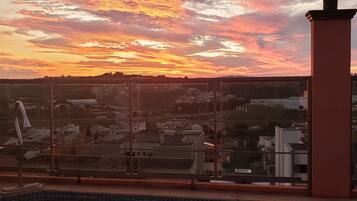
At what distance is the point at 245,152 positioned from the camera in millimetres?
5211

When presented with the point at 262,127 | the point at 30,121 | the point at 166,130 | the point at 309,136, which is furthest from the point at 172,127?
the point at 30,121

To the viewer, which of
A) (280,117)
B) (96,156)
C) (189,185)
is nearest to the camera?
(280,117)

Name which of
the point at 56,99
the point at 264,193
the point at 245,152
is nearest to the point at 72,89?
the point at 56,99

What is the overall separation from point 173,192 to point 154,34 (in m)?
5.18

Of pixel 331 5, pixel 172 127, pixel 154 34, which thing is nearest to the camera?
pixel 331 5

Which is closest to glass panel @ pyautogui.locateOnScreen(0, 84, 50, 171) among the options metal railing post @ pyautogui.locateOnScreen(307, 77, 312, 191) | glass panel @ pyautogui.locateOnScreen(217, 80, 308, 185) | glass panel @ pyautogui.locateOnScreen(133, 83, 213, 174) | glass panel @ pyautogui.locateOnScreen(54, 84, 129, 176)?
glass panel @ pyautogui.locateOnScreen(54, 84, 129, 176)

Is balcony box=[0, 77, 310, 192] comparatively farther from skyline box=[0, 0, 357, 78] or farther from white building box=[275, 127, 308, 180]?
skyline box=[0, 0, 357, 78]

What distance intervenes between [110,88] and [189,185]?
5.33ft

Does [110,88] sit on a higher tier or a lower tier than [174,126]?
higher

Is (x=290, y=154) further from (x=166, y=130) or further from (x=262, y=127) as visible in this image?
(x=166, y=130)

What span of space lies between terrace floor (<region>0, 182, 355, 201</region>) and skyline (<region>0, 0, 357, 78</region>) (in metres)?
3.61

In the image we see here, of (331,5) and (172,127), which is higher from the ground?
(331,5)

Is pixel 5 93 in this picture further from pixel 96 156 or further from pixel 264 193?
pixel 264 193

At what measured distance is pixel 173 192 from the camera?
5.11 metres
